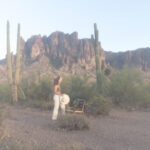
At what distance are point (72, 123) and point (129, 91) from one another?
962 cm

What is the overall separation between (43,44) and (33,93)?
84433 millimetres

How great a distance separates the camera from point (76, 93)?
1532cm

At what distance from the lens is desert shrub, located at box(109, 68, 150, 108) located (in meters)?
Result: 16.4

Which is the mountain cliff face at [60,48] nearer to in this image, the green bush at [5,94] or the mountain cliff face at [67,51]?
the mountain cliff face at [67,51]

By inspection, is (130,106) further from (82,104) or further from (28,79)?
(28,79)

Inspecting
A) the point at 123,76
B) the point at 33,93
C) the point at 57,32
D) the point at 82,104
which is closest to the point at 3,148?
the point at 82,104

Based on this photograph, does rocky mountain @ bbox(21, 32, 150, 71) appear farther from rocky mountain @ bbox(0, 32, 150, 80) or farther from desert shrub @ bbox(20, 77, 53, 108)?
desert shrub @ bbox(20, 77, 53, 108)

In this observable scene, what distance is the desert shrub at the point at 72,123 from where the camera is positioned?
7703 millimetres

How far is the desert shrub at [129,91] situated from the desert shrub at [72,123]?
8892mm

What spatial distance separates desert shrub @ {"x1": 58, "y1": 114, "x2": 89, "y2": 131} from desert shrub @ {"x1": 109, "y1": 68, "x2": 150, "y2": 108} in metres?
8.89

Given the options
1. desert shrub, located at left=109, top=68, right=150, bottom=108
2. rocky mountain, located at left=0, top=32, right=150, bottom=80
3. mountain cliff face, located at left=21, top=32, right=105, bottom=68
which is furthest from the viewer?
mountain cliff face, located at left=21, top=32, right=105, bottom=68

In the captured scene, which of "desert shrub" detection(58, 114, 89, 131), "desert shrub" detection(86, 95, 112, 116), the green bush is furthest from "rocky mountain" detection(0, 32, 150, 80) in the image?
"desert shrub" detection(58, 114, 89, 131)

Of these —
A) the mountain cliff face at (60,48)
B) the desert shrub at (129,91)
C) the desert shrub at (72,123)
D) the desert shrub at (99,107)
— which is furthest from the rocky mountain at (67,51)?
the desert shrub at (72,123)

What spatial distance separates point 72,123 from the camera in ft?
25.3
